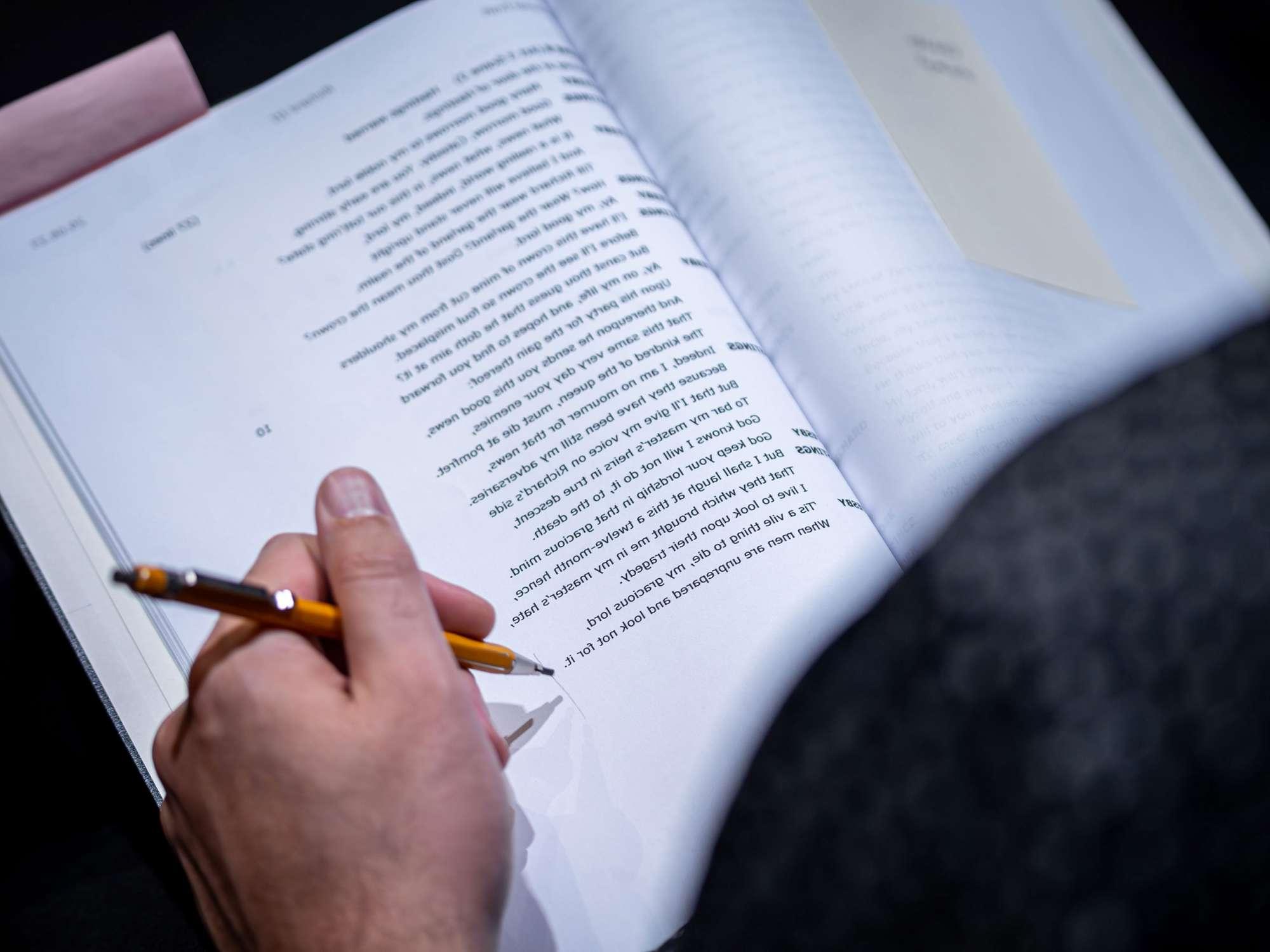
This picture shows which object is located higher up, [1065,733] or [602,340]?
[602,340]

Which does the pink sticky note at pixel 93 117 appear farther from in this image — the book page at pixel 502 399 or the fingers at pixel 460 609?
the fingers at pixel 460 609

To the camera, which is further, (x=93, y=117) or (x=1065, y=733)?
(x=93, y=117)

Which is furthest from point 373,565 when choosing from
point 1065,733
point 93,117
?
point 93,117

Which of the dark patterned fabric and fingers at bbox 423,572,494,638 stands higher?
fingers at bbox 423,572,494,638

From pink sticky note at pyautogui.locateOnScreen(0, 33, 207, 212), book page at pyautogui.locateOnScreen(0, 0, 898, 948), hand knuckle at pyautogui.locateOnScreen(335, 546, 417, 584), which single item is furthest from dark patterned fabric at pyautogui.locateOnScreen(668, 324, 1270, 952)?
pink sticky note at pyautogui.locateOnScreen(0, 33, 207, 212)

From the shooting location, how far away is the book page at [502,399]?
429 millimetres

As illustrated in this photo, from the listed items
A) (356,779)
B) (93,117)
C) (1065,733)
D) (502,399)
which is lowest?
(1065,733)

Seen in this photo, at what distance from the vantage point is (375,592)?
0.34 metres

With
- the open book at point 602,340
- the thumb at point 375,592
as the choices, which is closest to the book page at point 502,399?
the open book at point 602,340

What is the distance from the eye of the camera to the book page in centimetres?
43

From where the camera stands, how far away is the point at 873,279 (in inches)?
19.7

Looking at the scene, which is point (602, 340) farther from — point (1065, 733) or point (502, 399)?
point (1065, 733)

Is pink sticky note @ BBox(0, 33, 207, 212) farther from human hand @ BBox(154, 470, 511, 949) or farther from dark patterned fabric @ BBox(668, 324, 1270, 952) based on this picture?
dark patterned fabric @ BBox(668, 324, 1270, 952)

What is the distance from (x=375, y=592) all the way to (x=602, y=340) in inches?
8.0
